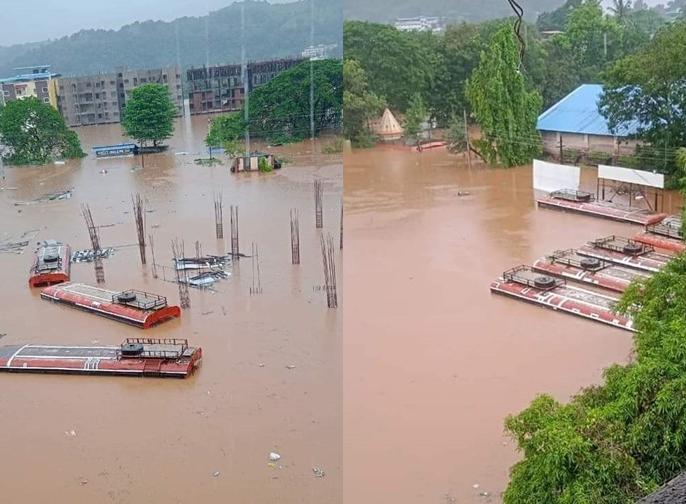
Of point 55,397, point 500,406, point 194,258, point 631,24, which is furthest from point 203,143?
point 500,406

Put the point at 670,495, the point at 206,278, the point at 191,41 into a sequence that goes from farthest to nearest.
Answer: the point at 191,41, the point at 206,278, the point at 670,495

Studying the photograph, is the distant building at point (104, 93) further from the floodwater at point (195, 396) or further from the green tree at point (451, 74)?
the floodwater at point (195, 396)

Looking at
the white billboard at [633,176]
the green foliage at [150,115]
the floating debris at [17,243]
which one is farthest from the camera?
the green foliage at [150,115]

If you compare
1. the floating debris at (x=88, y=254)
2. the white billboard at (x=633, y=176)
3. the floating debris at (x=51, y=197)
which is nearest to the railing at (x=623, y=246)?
the white billboard at (x=633, y=176)

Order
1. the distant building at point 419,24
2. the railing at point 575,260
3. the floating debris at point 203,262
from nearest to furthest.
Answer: the railing at point 575,260
the floating debris at point 203,262
the distant building at point 419,24

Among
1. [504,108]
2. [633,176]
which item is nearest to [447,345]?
[633,176]

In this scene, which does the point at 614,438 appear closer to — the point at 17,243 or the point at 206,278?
the point at 206,278

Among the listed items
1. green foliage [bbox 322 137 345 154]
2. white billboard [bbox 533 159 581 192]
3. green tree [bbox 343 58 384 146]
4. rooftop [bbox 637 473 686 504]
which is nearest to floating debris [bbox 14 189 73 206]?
green foliage [bbox 322 137 345 154]

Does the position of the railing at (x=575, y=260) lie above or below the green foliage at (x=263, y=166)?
below
